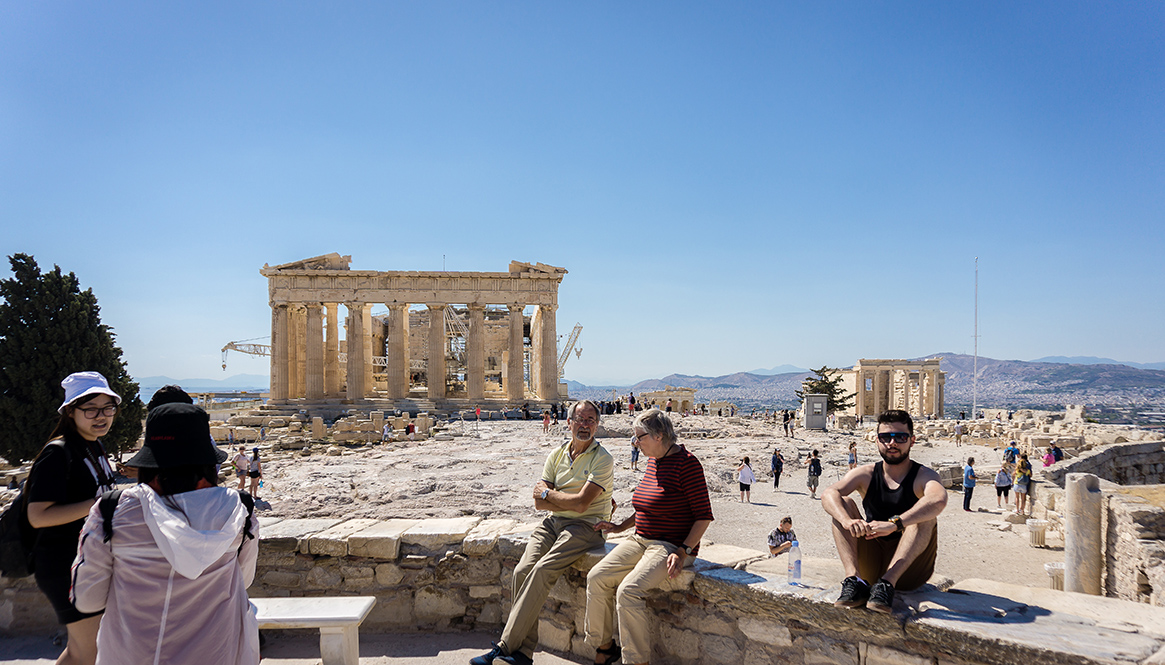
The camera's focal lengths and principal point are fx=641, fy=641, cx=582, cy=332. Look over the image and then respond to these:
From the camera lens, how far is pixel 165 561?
250 centimetres

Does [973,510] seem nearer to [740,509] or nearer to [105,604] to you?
[740,509]

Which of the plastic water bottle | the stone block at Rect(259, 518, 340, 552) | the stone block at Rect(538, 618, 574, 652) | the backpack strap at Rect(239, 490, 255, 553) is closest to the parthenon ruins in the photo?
the stone block at Rect(259, 518, 340, 552)

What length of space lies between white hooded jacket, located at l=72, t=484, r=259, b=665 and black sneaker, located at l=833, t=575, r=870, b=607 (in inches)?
112

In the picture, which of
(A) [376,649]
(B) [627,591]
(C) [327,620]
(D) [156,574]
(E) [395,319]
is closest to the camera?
(D) [156,574]

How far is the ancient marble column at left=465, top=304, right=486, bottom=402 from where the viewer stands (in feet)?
129

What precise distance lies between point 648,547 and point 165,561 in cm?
259

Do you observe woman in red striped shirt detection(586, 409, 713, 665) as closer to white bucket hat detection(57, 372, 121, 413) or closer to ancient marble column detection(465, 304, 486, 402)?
white bucket hat detection(57, 372, 121, 413)

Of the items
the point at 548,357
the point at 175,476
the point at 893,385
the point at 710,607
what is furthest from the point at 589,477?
the point at 893,385

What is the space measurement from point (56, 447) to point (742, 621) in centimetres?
377

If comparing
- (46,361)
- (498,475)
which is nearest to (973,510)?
(498,475)

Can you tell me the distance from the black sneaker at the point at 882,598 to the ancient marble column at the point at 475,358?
3621 centimetres

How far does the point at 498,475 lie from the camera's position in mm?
16359

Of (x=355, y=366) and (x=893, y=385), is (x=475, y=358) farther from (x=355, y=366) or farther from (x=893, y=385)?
(x=893, y=385)

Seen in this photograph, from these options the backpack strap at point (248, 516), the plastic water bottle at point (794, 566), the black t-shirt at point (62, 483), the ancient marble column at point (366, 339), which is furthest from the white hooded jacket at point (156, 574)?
the ancient marble column at point (366, 339)
